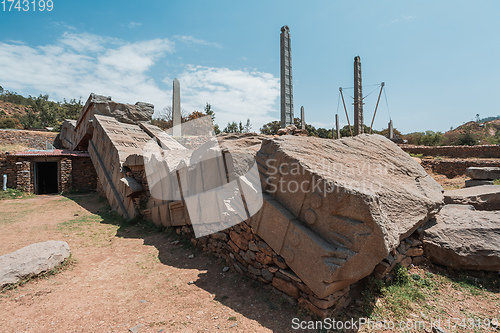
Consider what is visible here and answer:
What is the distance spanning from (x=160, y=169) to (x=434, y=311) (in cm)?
507

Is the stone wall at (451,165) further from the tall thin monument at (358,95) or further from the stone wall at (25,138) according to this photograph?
the stone wall at (25,138)

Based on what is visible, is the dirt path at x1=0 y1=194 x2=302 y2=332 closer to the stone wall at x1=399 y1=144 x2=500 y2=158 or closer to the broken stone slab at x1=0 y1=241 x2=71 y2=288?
the broken stone slab at x1=0 y1=241 x2=71 y2=288

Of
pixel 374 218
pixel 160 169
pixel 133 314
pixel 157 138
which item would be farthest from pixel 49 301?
pixel 157 138

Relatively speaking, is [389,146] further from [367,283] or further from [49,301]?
[49,301]

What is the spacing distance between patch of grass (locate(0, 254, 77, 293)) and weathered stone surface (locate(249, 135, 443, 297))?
3053mm

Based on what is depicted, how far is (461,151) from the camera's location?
46.1 feet

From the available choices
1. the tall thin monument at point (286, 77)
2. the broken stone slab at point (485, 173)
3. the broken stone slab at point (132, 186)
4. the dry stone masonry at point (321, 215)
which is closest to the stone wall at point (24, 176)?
the broken stone slab at point (132, 186)

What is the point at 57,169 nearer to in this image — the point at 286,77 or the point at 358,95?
the point at 286,77

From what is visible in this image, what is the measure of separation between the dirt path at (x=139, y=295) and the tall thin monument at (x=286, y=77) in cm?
676

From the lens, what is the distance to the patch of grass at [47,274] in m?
3.18

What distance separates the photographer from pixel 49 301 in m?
3.00

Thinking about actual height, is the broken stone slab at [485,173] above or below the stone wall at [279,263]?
above

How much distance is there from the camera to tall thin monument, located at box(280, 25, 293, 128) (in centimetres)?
975

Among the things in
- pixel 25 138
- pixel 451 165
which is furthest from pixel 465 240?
pixel 25 138
